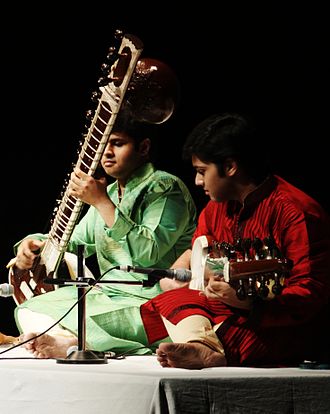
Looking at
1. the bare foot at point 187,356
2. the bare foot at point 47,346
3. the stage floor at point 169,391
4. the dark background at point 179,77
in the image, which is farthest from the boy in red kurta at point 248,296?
the dark background at point 179,77

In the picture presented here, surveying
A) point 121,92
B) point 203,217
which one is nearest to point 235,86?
point 121,92

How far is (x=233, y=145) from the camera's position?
10.7 feet

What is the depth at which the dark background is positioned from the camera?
414 centimetres

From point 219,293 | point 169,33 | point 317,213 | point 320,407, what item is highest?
point 169,33

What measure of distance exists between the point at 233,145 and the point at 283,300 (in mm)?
600

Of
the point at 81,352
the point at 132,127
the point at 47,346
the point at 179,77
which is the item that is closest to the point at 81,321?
the point at 81,352

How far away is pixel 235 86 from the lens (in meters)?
4.33

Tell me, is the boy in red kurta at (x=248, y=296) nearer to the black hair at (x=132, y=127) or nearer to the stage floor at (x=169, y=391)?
the stage floor at (x=169, y=391)

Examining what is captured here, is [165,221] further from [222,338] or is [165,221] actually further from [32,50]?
[32,50]

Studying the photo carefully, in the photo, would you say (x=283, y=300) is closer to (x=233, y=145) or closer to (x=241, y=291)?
(x=241, y=291)

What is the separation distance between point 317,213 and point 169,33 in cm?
170

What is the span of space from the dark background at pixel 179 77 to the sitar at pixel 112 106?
466 mm

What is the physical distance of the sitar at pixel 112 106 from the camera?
3744mm

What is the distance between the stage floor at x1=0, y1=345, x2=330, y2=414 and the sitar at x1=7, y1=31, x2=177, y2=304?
1.17 m
